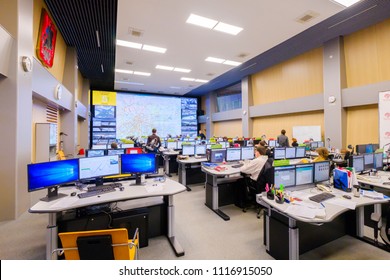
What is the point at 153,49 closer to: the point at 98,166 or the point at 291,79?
the point at 98,166

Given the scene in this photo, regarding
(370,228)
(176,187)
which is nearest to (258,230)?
(176,187)

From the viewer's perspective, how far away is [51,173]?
2.15 metres

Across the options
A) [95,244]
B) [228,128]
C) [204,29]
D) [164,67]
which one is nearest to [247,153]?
[204,29]

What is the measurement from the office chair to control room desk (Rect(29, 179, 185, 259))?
85cm

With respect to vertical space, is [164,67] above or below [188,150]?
above

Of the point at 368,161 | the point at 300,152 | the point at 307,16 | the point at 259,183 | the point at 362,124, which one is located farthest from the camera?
the point at 362,124

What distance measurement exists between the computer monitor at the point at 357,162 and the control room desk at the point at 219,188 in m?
1.92

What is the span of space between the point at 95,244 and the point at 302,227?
2.24 m

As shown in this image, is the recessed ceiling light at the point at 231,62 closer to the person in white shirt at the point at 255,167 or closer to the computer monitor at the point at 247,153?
the computer monitor at the point at 247,153

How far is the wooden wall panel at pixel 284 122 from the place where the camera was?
7086 millimetres

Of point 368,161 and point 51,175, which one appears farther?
point 368,161

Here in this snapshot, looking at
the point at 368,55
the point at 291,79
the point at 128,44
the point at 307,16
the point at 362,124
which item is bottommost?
the point at 362,124

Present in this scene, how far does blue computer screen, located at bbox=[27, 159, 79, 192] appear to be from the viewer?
6.57 ft

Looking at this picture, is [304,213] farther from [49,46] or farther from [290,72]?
[290,72]
